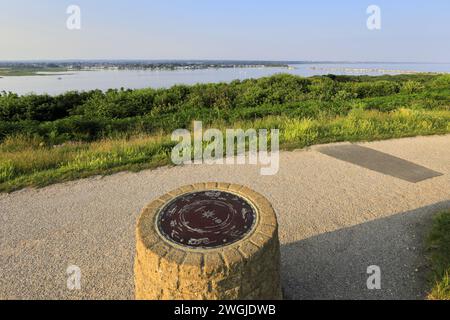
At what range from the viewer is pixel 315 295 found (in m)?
3.96

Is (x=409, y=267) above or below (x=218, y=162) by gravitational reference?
below

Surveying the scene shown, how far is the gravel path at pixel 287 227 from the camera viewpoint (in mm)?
4141

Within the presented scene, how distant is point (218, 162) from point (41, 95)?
63.2 ft

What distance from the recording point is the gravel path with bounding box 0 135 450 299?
13.6 feet

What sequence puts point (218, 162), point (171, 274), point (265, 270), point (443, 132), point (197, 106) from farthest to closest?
point (197, 106) → point (443, 132) → point (218, 162) → point (265, 270) → point (171, 274)

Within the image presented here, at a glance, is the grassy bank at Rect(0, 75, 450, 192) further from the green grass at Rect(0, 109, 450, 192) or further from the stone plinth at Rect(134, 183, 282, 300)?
the stone plinth at Rect(134, 183, 282, 300)

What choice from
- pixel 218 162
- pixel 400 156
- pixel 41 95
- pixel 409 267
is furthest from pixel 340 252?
pixel 41 95

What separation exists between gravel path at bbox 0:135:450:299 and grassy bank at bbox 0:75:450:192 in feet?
3.91

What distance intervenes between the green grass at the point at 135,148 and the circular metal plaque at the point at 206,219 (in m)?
4.39

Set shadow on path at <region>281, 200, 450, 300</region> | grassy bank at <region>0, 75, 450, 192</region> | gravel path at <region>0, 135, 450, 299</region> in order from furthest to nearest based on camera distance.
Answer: grassy bank at <region>0, 75, 450, 192</region>, gravel path at <region>0, 135, 450, 299</region>, shadow on path at <region>281, 200, 450, 300</region>

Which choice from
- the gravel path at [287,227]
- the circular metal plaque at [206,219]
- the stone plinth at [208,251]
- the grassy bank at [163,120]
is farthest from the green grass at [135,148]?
the stone plinth at [208,251]

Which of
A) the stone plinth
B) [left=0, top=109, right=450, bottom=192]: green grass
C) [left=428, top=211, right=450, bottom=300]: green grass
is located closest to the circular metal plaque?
the stone plinth
